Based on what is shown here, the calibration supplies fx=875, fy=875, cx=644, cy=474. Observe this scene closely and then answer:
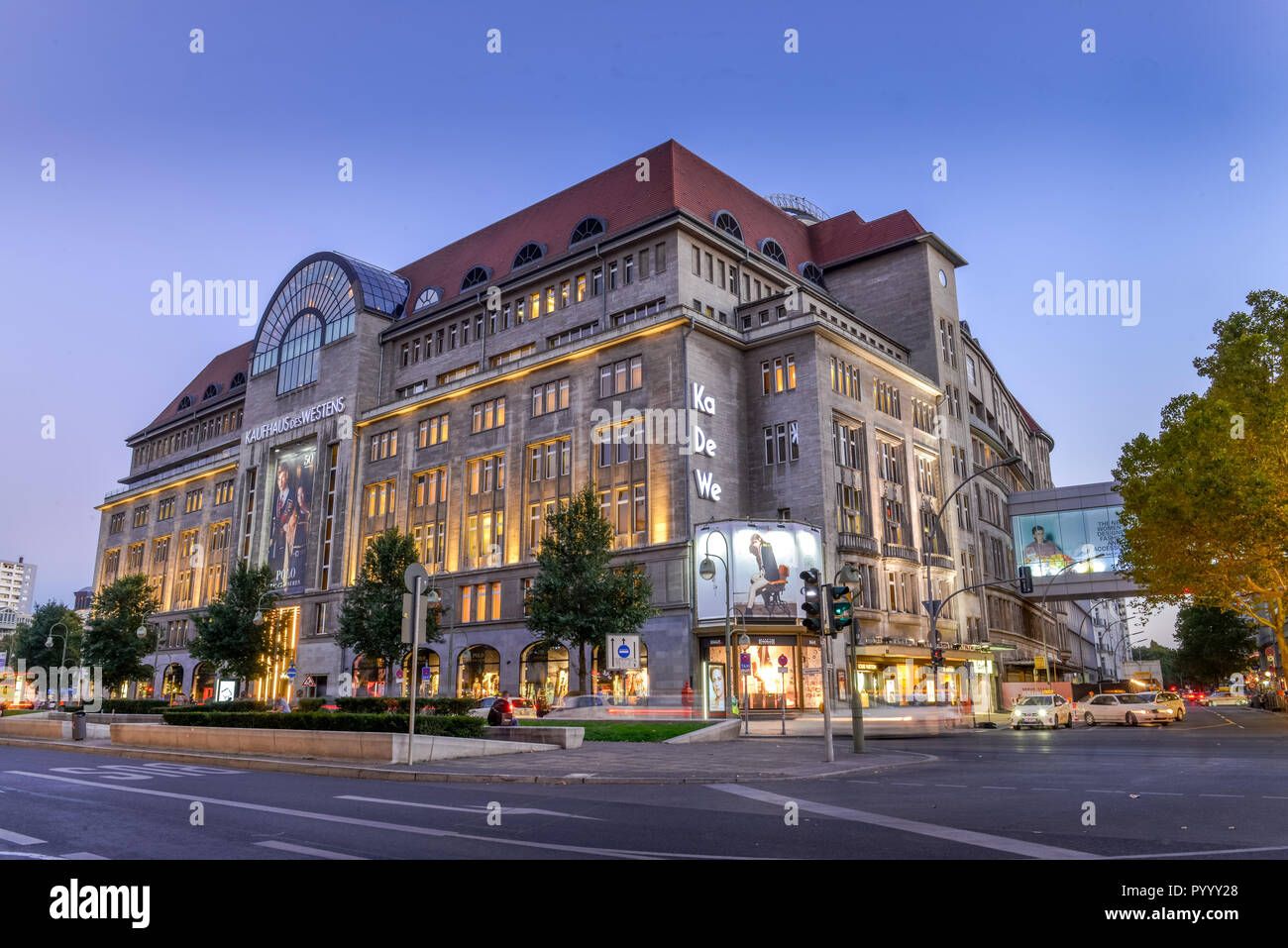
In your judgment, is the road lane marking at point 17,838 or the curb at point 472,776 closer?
the road lane marking at point 17,838

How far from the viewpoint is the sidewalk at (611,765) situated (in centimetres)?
1563

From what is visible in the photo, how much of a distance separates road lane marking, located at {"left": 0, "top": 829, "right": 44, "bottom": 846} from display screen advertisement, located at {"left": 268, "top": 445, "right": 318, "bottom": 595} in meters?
60.9

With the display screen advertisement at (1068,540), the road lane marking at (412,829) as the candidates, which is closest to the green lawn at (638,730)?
the road lane marking at (412,829)

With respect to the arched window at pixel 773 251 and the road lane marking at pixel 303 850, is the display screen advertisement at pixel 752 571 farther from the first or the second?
the road lane marking at pixel 303 850

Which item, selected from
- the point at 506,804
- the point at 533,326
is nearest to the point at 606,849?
the point at 506,804

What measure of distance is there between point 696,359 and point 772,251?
620 inches

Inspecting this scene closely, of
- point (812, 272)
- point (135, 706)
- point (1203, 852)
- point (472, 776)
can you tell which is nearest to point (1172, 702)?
point (812, 272)

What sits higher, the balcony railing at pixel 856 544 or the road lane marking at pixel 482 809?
the balcony railing at pixel 856 544

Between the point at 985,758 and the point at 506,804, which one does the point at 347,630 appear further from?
the point at 506,804

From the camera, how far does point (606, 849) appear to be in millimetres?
7625

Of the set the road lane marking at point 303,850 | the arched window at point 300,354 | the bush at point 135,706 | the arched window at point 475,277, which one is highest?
the arched window at point 475,277

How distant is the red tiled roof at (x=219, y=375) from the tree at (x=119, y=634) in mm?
28578

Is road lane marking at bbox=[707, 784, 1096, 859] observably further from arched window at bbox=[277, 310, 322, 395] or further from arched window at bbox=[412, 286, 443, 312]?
arched window at bbox=[277, 310, 322, 395]
